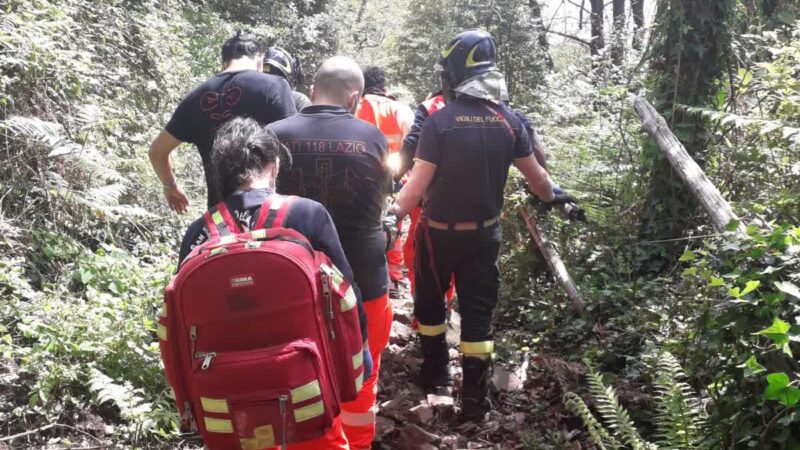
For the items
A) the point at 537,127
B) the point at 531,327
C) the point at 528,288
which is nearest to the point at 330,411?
the point at 531,327

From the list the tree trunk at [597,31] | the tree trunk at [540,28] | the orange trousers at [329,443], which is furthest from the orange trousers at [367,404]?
the tree trunk at [597,31]

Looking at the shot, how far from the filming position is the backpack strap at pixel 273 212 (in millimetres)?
2303

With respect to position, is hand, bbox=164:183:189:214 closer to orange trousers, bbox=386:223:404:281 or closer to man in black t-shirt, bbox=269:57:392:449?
man in black t-shirt, bbox=269:57:392:449

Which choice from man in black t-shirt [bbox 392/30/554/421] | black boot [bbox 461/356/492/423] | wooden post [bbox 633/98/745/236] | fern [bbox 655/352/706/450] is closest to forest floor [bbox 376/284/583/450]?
black boot [bbox 461/356/492/423]

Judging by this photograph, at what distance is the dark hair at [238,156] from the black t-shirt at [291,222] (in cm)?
7

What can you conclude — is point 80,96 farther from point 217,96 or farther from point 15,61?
point 217,96

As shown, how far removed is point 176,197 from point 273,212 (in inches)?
99.0

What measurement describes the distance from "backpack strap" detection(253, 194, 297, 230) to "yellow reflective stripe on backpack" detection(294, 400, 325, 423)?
66 cm

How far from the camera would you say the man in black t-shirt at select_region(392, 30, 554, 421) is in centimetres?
401

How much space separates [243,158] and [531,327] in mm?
3609

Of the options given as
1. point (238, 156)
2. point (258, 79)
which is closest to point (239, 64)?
point (258, 79)

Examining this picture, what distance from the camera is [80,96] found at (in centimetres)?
596

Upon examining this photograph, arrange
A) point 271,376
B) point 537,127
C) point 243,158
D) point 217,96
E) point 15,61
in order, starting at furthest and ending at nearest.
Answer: point 537,127 < point 15,61 < point 217,96 < point 243,158 < point 271,376

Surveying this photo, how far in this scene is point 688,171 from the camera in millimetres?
4305
